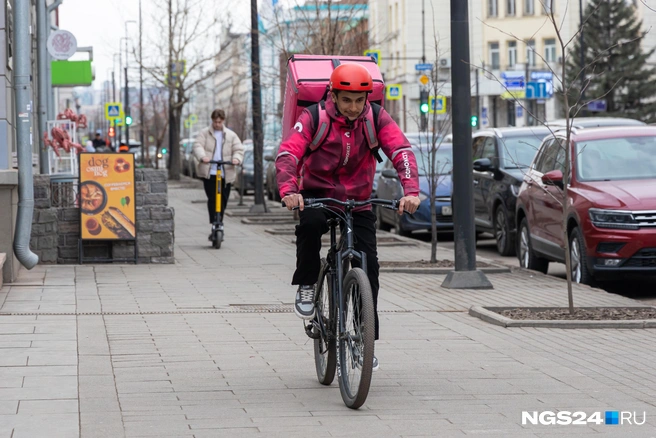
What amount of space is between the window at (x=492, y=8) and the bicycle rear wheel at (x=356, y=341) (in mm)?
70873

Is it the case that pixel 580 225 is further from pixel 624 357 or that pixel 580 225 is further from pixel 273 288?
pixel 624 357

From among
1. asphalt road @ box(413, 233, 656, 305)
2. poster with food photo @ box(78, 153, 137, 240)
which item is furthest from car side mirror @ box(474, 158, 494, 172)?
poster with food photo @ box(78, 153, 137, 240)

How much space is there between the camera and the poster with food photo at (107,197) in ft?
45.0

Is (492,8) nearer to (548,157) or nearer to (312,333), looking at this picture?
(548,157)

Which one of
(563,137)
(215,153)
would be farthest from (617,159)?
(215,153)

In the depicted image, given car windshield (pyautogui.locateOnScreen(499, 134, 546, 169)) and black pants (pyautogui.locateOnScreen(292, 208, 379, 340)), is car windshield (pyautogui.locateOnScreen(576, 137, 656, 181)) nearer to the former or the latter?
car windshield (pyautogui.locateOnScreen(499, 134, 546, 169))

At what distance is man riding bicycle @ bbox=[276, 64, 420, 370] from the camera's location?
6453mm

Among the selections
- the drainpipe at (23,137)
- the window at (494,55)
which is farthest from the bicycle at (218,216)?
the window at (494,55)

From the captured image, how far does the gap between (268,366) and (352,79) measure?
1.97 meters

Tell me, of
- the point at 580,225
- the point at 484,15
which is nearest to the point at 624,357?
the point at 580,225

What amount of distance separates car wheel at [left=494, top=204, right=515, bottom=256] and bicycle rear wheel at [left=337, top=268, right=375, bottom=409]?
405 inches

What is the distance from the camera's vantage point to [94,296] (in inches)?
428

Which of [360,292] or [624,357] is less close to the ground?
[360,292]

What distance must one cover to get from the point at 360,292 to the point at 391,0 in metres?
75.0
